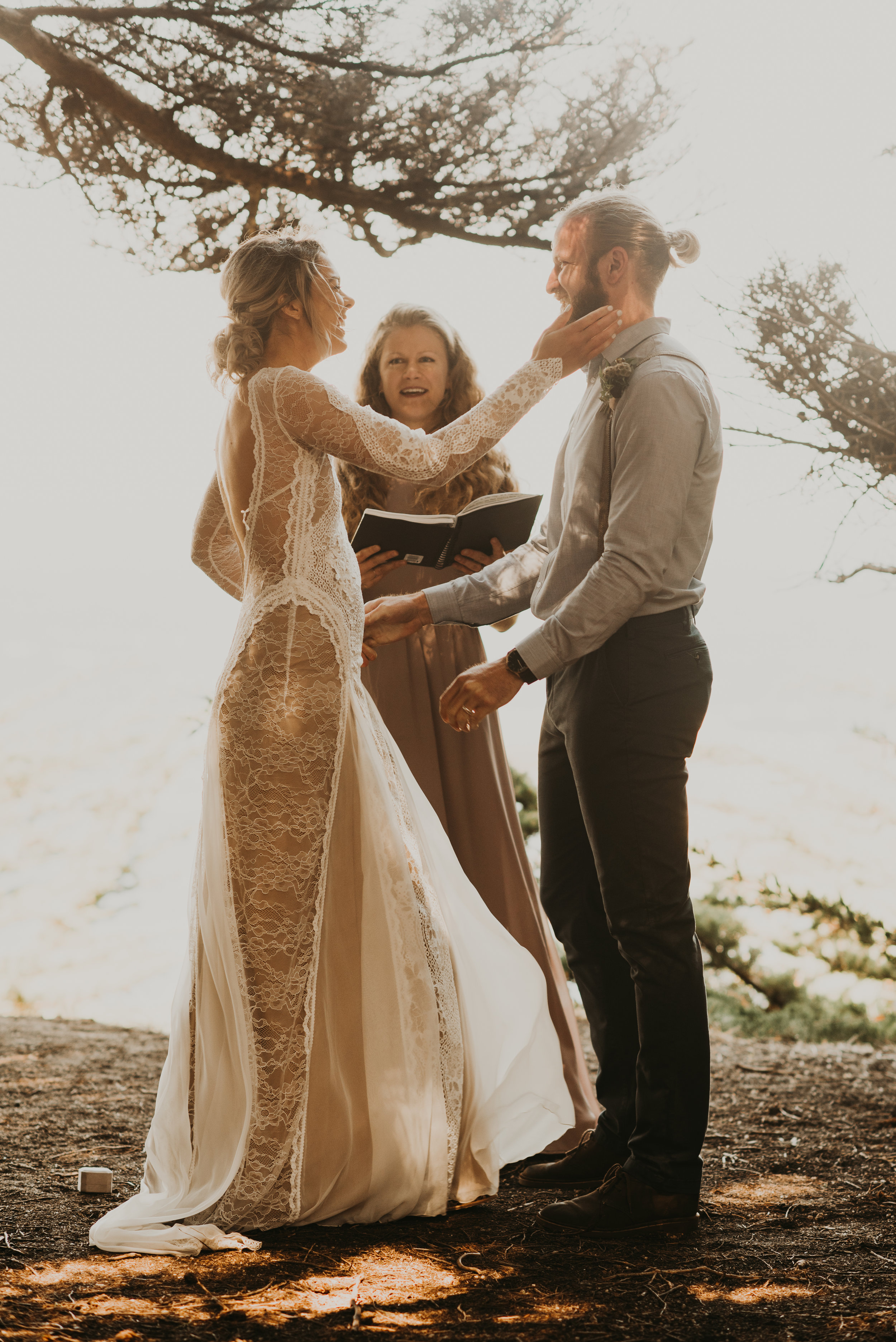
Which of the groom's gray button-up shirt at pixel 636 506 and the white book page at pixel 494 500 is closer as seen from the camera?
the groom's gray button-up shirt at pixel 636 506

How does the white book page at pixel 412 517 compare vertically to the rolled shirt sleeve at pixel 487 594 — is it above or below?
above

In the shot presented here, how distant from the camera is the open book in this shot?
8.61 ft

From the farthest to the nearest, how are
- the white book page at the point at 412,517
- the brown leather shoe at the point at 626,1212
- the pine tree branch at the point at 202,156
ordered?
the pine tree branch at the point at 202,156 < the white book page at the point at 412,517 < the brown leather shoe at the point at 626,1212

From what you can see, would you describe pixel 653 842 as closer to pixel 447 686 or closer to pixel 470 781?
pixel 470 781

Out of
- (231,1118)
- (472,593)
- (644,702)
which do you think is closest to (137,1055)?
(231,1118)

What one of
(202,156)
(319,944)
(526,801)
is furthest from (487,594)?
(526,801)

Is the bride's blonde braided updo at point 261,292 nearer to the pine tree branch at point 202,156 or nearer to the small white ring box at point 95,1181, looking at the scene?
the pine tree branch at point 202,156

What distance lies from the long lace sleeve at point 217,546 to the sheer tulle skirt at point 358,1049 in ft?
1.77

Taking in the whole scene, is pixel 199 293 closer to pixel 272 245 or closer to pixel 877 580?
pixel 877 580

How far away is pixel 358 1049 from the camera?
2197 mm

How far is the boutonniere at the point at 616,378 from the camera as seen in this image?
2.22 meters

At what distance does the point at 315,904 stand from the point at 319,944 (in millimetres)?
80

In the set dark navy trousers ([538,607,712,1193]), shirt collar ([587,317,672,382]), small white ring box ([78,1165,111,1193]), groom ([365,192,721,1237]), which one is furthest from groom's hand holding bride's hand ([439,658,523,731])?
small white ring box ([78,1165,111,1193])

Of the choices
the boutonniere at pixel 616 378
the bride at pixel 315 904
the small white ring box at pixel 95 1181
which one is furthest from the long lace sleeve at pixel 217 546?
the small white ring box at pixel 95 1181
